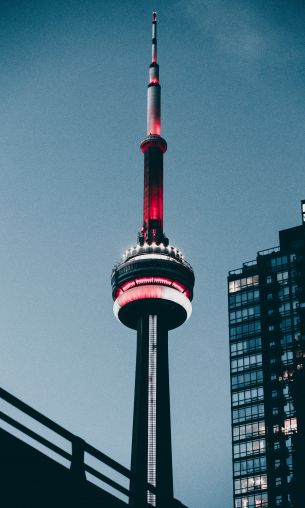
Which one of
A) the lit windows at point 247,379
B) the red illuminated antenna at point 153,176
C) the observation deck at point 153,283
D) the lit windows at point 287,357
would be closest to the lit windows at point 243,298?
the lit windows at point 287,357

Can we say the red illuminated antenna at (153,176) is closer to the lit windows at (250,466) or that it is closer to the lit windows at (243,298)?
the lit windows at (243,298)

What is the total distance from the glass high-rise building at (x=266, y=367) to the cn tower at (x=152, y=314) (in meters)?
27.1

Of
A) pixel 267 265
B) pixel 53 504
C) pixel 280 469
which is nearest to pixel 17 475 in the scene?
pixel 53 504

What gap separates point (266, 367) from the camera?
14938 cm

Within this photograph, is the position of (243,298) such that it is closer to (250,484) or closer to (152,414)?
(250,484)

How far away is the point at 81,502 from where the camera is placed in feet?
68.0

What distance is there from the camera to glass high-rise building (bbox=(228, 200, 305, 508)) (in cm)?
13862

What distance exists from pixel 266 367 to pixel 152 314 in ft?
129

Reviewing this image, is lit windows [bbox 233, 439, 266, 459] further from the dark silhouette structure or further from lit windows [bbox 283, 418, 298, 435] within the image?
the dark silhouette structure

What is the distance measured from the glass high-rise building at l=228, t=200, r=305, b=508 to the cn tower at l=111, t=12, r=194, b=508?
89.1 feet

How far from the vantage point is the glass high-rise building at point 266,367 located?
455ft

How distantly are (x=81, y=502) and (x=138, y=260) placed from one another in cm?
9578

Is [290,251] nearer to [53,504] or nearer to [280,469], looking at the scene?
[280,469]

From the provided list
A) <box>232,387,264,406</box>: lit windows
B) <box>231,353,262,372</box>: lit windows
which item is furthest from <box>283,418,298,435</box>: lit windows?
<box>231,353,262,372</box>: lit windows
